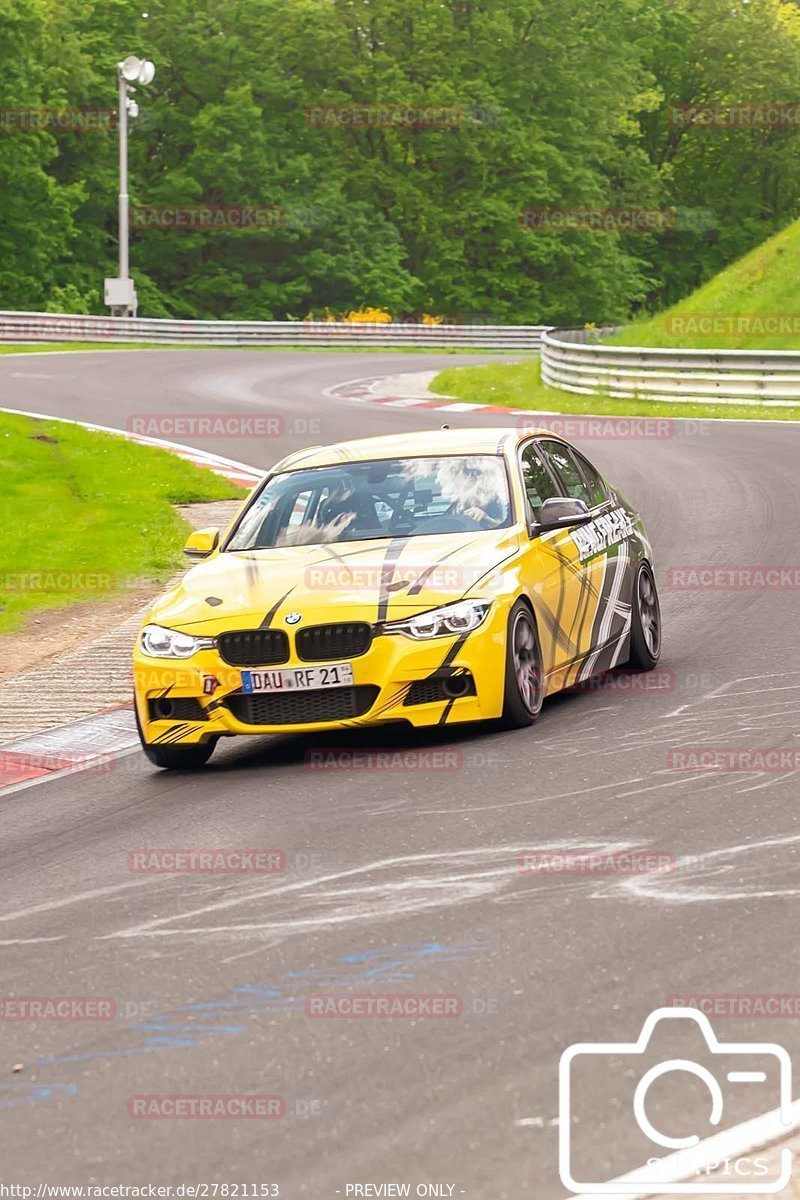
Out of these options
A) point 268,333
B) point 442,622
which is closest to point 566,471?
point 442,622

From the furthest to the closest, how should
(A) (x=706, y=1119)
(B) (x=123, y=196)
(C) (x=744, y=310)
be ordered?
(B) (x=123, y=196) → (C) (x=744, y=310) → (A) (x=706, y=1119)

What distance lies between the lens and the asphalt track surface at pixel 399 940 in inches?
184

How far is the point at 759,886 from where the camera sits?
6.62m

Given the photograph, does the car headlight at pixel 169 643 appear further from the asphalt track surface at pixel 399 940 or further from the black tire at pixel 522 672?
the black tire at pixel 522 672

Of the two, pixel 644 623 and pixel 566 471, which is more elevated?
pixel 566 471

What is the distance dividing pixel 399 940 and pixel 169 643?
3656 millimetres

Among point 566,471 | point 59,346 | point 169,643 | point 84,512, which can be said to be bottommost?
Result: point 59,346

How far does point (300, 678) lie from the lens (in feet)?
30.4

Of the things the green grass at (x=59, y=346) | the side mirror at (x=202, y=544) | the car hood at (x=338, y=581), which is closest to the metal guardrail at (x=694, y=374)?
the green grass at (x=59, y=346)

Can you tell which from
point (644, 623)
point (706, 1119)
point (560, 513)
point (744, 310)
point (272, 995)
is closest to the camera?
point (706, 1119)

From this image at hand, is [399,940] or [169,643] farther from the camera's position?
[169,643]

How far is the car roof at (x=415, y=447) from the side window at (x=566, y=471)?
209mm

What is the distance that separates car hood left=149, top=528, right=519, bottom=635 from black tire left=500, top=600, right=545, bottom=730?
0.30 metres

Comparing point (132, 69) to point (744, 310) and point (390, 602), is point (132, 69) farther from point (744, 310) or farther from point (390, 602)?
point (390, 602)
